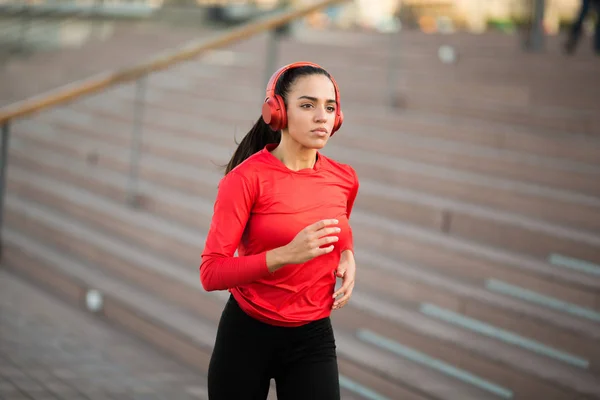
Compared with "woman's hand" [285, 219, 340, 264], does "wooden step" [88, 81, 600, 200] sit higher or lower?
lower

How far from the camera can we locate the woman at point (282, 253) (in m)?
2.32

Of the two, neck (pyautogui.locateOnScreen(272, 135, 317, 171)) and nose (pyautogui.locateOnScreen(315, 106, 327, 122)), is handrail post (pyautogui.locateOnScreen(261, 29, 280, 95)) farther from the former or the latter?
nose (pyautogui.locateOnScreen(315, 106, 327, 122))

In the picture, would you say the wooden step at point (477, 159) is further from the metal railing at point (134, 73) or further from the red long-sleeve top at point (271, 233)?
Answer: the red long-sleeve top at point (271, 233)

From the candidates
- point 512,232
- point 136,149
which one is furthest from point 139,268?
point 512,232

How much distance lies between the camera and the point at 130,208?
23.0 ft

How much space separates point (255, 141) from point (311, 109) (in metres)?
0.38

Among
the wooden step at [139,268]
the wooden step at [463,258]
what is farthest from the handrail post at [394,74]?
the wooden step at [139,268]

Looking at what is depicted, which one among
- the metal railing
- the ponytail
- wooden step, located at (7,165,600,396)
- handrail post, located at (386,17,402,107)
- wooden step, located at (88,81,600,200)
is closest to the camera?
the ponytail

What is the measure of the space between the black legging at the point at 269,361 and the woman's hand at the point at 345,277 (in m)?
0.10

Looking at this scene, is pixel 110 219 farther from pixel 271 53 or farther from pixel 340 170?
pixel 340 170

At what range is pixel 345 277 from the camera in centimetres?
259

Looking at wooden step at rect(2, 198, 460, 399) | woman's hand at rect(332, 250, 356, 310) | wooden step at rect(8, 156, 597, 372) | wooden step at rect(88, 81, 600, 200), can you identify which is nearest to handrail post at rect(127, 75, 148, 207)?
wooden step at rect(2, 198, 460, 399)

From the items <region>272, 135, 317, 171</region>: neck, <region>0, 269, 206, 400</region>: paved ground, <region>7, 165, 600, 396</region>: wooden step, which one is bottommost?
<region>0, 269, 206, 400</region>: paved ground

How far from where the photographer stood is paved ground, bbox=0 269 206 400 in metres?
4.40
